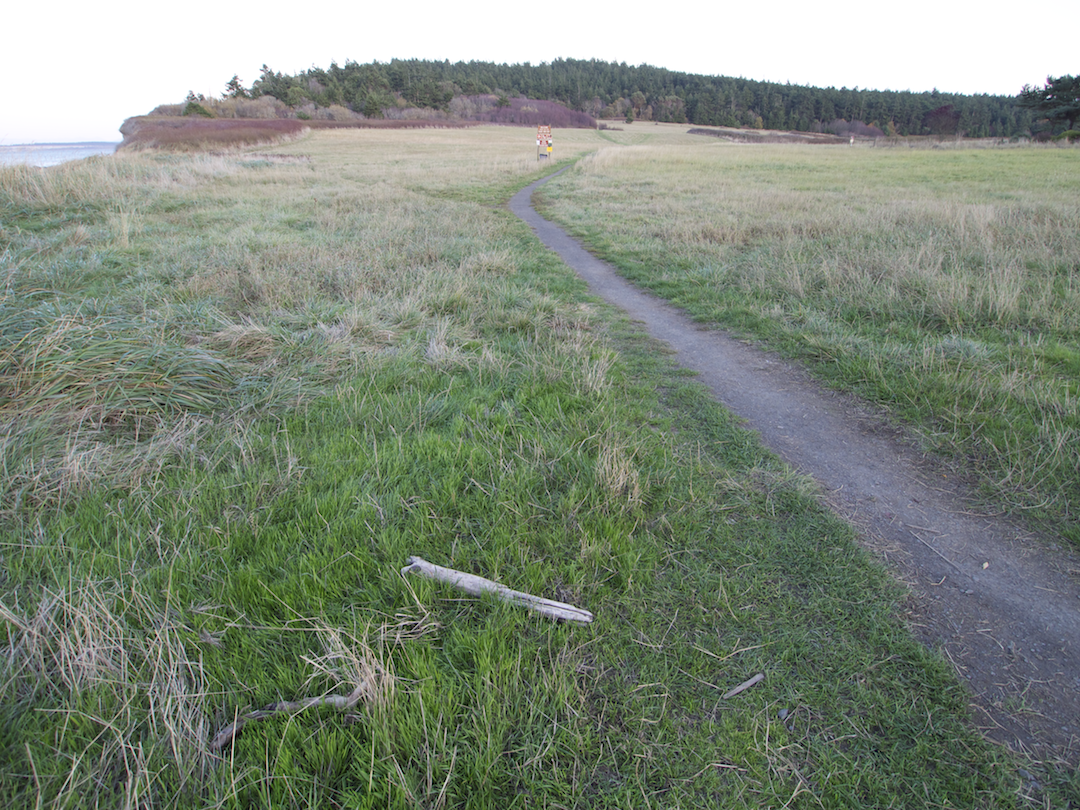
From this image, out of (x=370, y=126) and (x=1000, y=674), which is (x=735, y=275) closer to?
(x=1000, y=674)

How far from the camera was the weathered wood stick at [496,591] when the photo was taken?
2.44 m

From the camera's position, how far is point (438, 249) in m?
9.93

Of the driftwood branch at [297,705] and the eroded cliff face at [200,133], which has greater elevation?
the eroded cliff face at [200,133]

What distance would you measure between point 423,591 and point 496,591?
35 centimetres

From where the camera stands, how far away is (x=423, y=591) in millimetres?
2475

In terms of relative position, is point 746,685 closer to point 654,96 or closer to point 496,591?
point 496,591

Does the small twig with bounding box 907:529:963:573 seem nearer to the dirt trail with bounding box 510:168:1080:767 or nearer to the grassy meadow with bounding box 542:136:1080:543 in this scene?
the dirt trail with bounding box 510:168:1080:767

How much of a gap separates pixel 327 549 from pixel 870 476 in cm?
368

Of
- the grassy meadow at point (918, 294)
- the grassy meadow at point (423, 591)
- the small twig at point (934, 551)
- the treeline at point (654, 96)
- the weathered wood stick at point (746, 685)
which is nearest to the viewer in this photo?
the grassy meadow at point (423, 591)

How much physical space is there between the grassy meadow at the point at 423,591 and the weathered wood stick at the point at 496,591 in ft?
0.20

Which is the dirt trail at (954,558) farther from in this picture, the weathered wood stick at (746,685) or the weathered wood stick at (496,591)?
the weathered wood stick at (496,591)

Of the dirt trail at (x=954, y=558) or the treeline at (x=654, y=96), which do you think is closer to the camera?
the dirt trail at (x=954, y=558)

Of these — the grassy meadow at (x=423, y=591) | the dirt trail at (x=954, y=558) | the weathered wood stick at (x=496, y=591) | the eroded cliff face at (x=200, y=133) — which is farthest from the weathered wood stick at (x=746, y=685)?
the eroded cliff face at (x=200, y=133)

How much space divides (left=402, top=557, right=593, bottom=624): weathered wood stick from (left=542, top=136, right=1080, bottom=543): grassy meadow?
298cm
